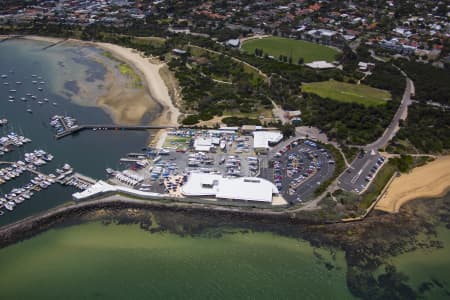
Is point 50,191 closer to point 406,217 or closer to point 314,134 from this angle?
point 314,134

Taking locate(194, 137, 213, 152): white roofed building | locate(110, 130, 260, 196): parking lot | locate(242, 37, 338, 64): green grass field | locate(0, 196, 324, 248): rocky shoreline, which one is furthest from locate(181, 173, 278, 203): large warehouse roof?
locate(242, 37, 338, 64): green grass field

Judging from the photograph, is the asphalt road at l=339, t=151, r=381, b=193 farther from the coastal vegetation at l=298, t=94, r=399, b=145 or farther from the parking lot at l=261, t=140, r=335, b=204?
the coastal vegetation at l=298, t=94, r=399, b=145

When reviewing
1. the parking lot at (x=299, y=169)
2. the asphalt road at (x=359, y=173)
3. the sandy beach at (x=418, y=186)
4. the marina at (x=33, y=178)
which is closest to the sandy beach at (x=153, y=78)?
the marina at (x=33, y=178)

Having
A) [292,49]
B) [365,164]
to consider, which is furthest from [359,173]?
Answer: [292,49]

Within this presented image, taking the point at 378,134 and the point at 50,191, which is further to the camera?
the point at 378,134

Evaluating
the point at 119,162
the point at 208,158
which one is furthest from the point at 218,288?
the point at 119,162
